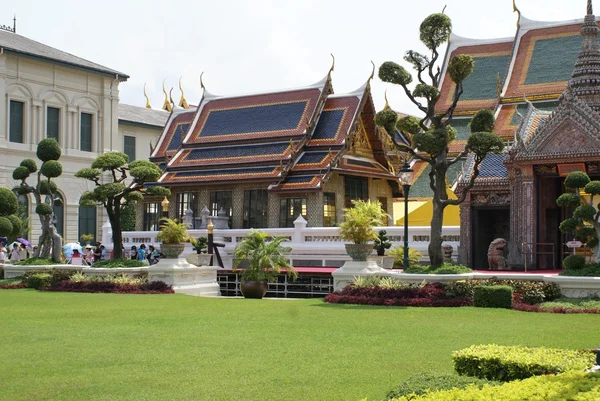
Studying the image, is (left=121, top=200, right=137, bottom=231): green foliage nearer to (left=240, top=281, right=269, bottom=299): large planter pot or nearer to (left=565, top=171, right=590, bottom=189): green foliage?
(left=240, top=281, right=269, bottom=299): large planter pot

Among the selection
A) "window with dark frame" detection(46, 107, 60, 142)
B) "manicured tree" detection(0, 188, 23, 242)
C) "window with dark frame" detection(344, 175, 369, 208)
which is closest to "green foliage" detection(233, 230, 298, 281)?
"manicured tree" detection(0, 188, 23, 242)

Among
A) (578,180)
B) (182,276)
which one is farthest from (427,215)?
(578,180)

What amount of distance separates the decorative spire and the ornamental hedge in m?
18.0

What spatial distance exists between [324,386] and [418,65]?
42.4 feet

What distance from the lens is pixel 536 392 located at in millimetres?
6289

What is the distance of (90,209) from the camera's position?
5300 cm

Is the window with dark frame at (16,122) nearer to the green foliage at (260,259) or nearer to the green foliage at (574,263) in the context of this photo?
the green foliage at (260,259)

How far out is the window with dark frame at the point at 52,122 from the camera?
168ft

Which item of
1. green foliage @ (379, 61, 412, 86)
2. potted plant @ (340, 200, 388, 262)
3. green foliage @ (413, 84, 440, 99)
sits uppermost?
green foliage @ (379, 61, 412, 86)

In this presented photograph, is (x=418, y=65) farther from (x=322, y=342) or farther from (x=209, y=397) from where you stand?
(x=209, y=397)

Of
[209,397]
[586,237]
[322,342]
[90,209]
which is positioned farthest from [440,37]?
[90,209]

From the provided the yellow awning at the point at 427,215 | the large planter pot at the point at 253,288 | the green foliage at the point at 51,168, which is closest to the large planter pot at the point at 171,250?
the large planter pot at the point at 253,288

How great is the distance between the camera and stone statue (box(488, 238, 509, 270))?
23.7m

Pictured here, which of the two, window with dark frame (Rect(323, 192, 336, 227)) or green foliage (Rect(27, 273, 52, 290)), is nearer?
green foliage (Rect(27, 273, 52, 290))
